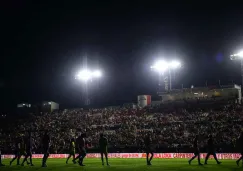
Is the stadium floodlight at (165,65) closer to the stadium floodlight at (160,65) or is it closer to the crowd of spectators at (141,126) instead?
the stadium floodlight at (160,65)

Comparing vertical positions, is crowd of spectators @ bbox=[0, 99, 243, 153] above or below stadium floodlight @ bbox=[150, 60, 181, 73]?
below

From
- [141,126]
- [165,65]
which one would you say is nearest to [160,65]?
[165,65]

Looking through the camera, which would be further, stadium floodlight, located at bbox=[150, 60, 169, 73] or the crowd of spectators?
stadium floodlight, located at bbox=[150, 60, 169, 73]

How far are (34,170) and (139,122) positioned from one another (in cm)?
3005

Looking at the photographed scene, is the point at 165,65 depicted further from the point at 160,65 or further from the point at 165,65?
the point at 160,65

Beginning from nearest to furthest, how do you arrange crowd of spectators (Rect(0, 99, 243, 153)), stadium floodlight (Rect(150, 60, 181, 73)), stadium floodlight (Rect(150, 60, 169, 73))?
crowd of spectators (Rect(0, 99, 243, 153))
stadium floodlight (Rect(150, 60, 181, 73))
stadium floodlight (Rect(150, 60, 169, 73))

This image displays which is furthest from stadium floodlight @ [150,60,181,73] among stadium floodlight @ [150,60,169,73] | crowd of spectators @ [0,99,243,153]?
crowd of spectators @ [0,99,243,153]

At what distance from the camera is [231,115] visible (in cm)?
4306

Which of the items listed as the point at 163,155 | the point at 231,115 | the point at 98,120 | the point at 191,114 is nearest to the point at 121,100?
the point at 98,120

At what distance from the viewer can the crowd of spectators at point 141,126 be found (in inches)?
1432

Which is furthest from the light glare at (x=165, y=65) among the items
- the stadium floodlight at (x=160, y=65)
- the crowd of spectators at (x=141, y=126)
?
the crowd of spectators at (x=141, y=126)

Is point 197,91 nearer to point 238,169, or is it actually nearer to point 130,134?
point 130,134

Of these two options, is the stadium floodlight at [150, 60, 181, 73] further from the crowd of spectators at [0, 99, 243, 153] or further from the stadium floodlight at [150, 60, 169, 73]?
the crowd of spectators at [0, 99, 243, 153]

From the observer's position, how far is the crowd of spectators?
119 feet
